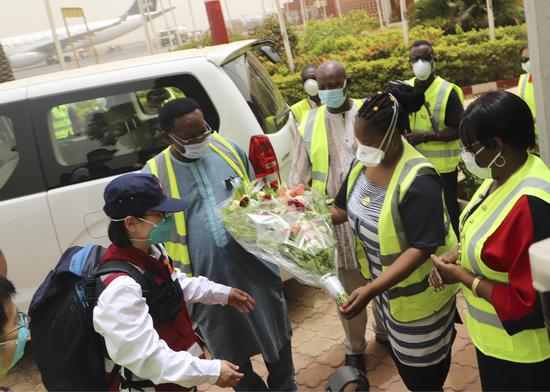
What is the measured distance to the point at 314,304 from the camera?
168 inches

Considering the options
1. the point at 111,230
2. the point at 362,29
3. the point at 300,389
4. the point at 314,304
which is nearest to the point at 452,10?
the point at 362,29

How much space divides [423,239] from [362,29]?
60.3 feet

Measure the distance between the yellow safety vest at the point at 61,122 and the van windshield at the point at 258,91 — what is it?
3.86 feet

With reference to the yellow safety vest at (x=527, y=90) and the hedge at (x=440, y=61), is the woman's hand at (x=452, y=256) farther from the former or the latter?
the hedge at (x=440, y=61)

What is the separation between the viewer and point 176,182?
8.38 ft

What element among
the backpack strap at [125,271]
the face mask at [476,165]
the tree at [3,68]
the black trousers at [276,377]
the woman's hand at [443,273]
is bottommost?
the black trousers at [276,377]

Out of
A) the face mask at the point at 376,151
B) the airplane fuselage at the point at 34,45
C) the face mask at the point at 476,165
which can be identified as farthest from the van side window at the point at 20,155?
the airplane fuselage at the point at 34,45

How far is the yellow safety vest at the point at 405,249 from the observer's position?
2.11 metres

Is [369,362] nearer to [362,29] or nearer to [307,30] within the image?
[307,30]

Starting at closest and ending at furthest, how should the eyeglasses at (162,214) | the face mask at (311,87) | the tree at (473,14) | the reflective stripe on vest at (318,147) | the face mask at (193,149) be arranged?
1. the eyeglasses at (162,214)
2. the face mask at (193,149)
3. the reflective stripe on vest at (318,147)
4. the face mask at (311,87)
5. the tree at (473,14)

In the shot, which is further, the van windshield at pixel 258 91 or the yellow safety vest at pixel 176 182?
the van windshield at pixel 258 91

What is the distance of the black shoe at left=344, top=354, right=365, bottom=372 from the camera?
3.27m

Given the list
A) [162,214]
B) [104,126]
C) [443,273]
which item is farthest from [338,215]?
[104,126]

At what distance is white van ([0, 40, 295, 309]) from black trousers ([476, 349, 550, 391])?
79.7 inches
